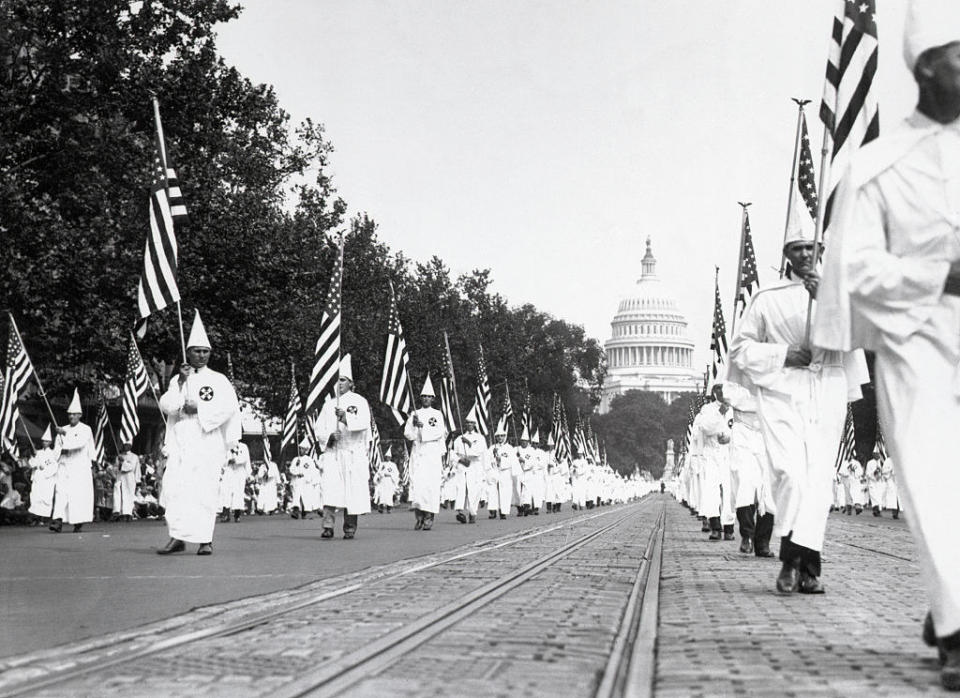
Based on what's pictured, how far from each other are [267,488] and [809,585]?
35293 millimetres

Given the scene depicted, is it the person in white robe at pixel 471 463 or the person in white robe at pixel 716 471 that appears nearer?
the person in white robe at pixel 716 471

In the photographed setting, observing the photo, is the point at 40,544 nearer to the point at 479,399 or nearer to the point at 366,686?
the point at 366,686

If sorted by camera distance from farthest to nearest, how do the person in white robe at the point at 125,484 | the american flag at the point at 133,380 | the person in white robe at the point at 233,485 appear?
1. the person in white robe at the point at 125,484
2. the person in white robe at the point at 233,485
3. the american flag at the point at 133,380

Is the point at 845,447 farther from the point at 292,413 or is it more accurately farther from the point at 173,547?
the point at 173,547

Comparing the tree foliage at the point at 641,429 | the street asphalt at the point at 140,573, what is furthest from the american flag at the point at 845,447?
the tree foliage at the point at 641,429

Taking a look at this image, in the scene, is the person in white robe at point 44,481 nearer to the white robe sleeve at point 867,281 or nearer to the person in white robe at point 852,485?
the white robe sleeve at point 867,281

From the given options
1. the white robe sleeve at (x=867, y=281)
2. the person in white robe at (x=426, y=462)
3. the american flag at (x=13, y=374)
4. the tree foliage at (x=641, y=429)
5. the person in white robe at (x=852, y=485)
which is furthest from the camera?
the tree foliage at (x=641, y=429)

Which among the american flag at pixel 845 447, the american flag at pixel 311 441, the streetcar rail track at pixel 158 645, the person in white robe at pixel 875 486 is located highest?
the american flag at pixel 845 447

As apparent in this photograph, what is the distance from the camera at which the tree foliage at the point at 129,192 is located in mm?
28328

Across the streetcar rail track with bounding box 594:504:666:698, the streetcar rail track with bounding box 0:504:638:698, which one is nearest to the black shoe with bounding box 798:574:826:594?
the streetcar rail track with bounding box 594:504:666:698

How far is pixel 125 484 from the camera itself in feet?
110

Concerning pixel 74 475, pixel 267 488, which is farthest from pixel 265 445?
pixel 74 475

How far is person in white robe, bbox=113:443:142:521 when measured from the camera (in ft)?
108

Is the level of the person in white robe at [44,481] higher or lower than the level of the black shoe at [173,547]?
higher
